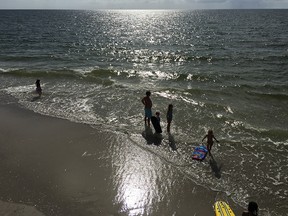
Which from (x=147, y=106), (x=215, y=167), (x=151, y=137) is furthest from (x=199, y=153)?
(x=147, y=106)

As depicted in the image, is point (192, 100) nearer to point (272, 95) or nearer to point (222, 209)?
point (272, 95)

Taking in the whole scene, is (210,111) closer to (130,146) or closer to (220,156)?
(220,156)

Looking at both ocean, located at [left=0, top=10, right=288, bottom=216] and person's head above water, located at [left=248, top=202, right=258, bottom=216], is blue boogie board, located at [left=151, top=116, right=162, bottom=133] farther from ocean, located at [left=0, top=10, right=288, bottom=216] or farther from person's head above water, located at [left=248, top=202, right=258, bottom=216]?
person's head above water, located at [left=248, top=202, right=258, bottom=216]

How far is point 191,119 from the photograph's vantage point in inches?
642

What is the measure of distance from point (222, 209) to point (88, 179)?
4.82 metres

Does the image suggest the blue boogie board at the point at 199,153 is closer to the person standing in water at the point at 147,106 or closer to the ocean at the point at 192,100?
the ocean at the point at 192,100

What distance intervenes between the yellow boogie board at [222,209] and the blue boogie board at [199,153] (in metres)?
2.84

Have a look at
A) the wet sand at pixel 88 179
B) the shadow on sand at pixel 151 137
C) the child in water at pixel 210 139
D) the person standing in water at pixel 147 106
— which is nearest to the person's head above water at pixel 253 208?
the wet sand at pixel 88 179

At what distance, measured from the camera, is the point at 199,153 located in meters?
12.4

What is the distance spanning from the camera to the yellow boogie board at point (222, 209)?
8898 millimetres

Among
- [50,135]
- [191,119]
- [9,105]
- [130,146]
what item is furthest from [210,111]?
[9,105]

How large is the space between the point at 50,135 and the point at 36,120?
96.7 inches

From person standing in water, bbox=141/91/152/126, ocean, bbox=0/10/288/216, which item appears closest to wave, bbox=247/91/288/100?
ocean, bbox=0/10/288/216

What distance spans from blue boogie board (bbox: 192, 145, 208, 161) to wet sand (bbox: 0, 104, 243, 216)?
4.41 feet
